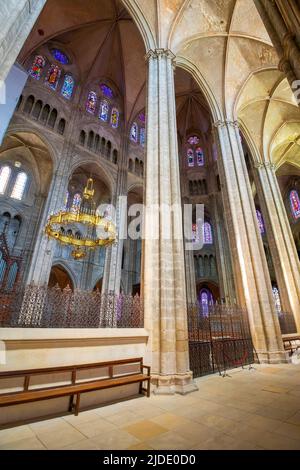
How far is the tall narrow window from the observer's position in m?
15.4

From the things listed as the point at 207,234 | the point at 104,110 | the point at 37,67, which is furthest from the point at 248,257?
the point at 37,67

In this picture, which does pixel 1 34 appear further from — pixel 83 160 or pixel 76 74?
pixel 76 74

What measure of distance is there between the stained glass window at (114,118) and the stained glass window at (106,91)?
1.42m

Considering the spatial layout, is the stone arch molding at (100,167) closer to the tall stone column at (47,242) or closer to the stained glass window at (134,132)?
the tall stone column at (47,242)

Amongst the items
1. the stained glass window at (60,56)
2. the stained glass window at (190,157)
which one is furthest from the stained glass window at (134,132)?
the stained glass window at (60,56)

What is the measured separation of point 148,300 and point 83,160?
1324 cm

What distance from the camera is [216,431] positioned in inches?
101

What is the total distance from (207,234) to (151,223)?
16659 mm

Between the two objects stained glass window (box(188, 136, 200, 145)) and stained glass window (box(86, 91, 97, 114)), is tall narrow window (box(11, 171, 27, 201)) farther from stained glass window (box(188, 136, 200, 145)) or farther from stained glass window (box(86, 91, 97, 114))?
stained glass window (box(188, 136, 200, 145))

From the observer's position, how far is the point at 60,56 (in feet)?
56.3

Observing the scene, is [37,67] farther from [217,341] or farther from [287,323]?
[287,323]

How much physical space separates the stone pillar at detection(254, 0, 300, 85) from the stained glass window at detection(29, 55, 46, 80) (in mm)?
15268

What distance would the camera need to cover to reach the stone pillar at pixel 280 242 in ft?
40.2

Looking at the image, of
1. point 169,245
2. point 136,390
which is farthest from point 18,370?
point 169,245
